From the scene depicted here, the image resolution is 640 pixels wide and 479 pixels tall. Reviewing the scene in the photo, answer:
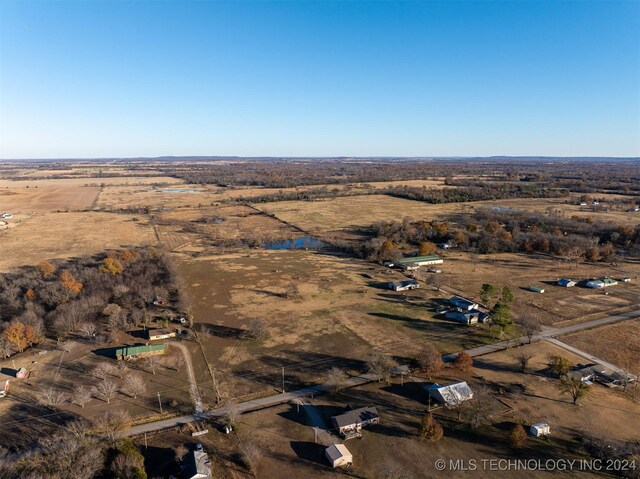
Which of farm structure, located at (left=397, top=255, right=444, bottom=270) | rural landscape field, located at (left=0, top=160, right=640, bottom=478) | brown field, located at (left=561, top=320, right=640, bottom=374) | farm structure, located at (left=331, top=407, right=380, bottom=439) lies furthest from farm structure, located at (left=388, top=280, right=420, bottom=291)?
farm structure, located at (left=331, top=407, right=380, bottom=439)

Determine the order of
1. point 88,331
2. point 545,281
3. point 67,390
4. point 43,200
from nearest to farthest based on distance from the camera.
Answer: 1. point 67,390
2. point 88,331
3. point 545,281
4. point 43,200

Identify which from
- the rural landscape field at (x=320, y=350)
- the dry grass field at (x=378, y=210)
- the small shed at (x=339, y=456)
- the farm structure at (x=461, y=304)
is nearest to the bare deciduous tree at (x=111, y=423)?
the rural landscape field at (x=320, y=350)

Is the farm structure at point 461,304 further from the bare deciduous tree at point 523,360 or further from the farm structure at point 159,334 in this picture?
the farm structure at point 159,334

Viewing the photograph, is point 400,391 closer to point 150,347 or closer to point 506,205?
point 150,347

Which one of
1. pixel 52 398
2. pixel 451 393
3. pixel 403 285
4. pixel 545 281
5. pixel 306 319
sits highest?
pixel 403 285

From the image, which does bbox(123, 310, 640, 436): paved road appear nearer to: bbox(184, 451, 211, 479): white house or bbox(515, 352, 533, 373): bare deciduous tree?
bbox(515, 352, 533, 373): bare deciduous tree

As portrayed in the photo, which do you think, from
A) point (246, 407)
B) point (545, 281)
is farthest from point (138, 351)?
point (545, 281)

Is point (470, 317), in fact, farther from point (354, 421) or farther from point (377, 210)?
point (377, 210)

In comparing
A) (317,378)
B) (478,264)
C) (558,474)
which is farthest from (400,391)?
(478,264)
